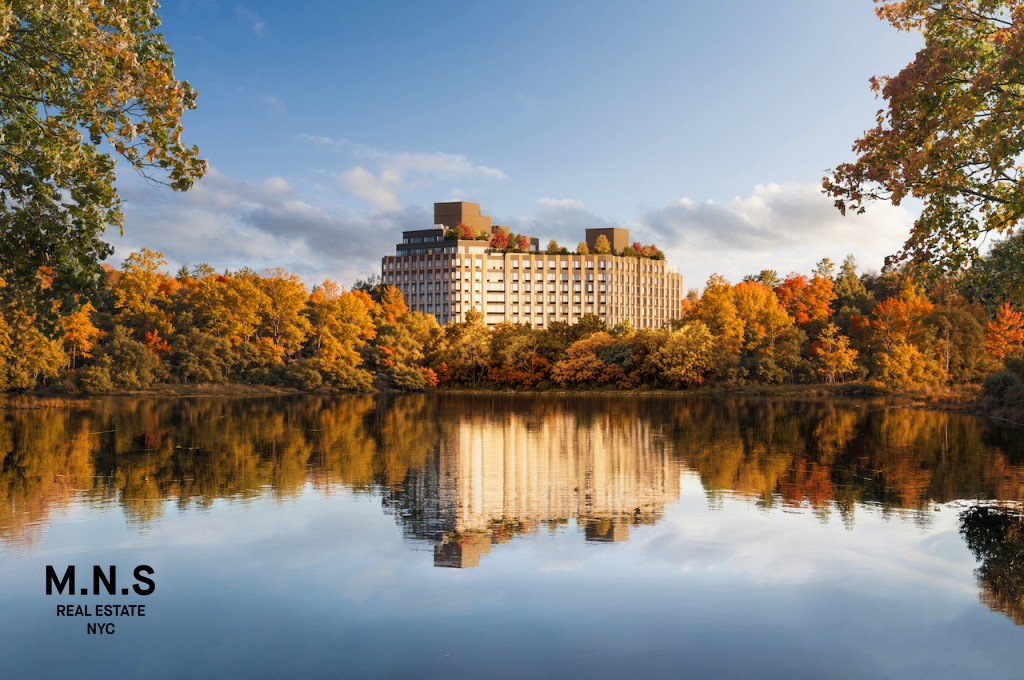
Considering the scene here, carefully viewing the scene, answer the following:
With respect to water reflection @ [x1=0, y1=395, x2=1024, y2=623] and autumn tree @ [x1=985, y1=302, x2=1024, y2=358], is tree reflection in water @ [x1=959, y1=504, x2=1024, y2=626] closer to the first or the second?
water reflection @ [x1=0, y1=395, x2=1024, y2=623]

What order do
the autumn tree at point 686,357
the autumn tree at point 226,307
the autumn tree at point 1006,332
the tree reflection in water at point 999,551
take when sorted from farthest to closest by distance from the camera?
1. the autumn tree at point 686,357
2. the autumn tree at point 226,307
3. the autumn tree at point 1006,332
4. the tree reflection in water at point 999,551

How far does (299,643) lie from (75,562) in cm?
601

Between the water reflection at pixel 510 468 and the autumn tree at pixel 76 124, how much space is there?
5645 mm

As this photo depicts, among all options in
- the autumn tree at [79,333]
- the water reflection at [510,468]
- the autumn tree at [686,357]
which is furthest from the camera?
the autumn tree at [686,357]

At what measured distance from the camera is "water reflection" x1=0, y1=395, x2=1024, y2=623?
1839 centimetres

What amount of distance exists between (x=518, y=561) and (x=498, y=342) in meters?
88.6

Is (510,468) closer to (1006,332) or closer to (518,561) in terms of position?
(518,561)

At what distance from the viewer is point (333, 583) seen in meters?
13.7

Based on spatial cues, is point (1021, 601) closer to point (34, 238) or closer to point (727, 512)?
point (727, 512)

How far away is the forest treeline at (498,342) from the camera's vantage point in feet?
245

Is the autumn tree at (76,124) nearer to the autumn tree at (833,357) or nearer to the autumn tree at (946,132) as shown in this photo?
the autumn tree at (946,132)

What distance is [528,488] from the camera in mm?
22828

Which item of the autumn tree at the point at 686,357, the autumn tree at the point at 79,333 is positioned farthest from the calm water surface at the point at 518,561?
the autumn tree at the point at 686,357

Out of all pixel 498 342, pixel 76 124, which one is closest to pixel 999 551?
pixel 76 124
